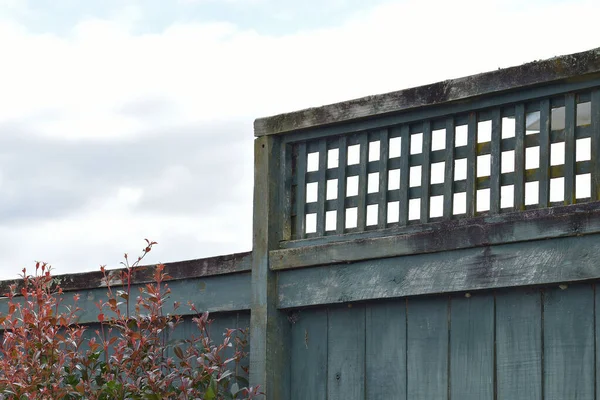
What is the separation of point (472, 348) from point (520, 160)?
808 mm

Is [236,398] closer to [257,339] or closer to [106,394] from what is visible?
[257,339]

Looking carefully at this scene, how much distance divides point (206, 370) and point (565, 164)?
191 centimetres

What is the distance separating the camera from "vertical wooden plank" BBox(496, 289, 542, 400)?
4062mm

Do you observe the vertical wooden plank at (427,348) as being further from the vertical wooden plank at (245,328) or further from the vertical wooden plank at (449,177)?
Answer: the vertical wooden plank at (245,328)

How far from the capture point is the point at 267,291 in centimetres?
489

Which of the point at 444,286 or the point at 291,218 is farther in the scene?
the point at 291,218

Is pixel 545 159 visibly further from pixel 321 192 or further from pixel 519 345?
pixel 321 192

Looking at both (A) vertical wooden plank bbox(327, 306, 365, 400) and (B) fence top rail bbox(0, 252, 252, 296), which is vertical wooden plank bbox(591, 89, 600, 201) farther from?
(B) fence top rail bbox(0, 252, 252, 296)

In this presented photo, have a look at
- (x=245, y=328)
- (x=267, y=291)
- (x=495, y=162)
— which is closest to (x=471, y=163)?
(x=495, y=162)

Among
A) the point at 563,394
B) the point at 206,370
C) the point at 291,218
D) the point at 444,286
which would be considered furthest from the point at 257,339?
the point at 563,394

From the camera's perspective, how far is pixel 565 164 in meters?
4.08

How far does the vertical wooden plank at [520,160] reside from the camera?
4180mm

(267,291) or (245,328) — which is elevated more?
(267,291)

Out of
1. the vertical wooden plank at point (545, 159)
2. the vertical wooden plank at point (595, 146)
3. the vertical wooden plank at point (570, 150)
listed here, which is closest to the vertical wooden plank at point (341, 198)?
the vertical wooden plank at point (545, 159)
